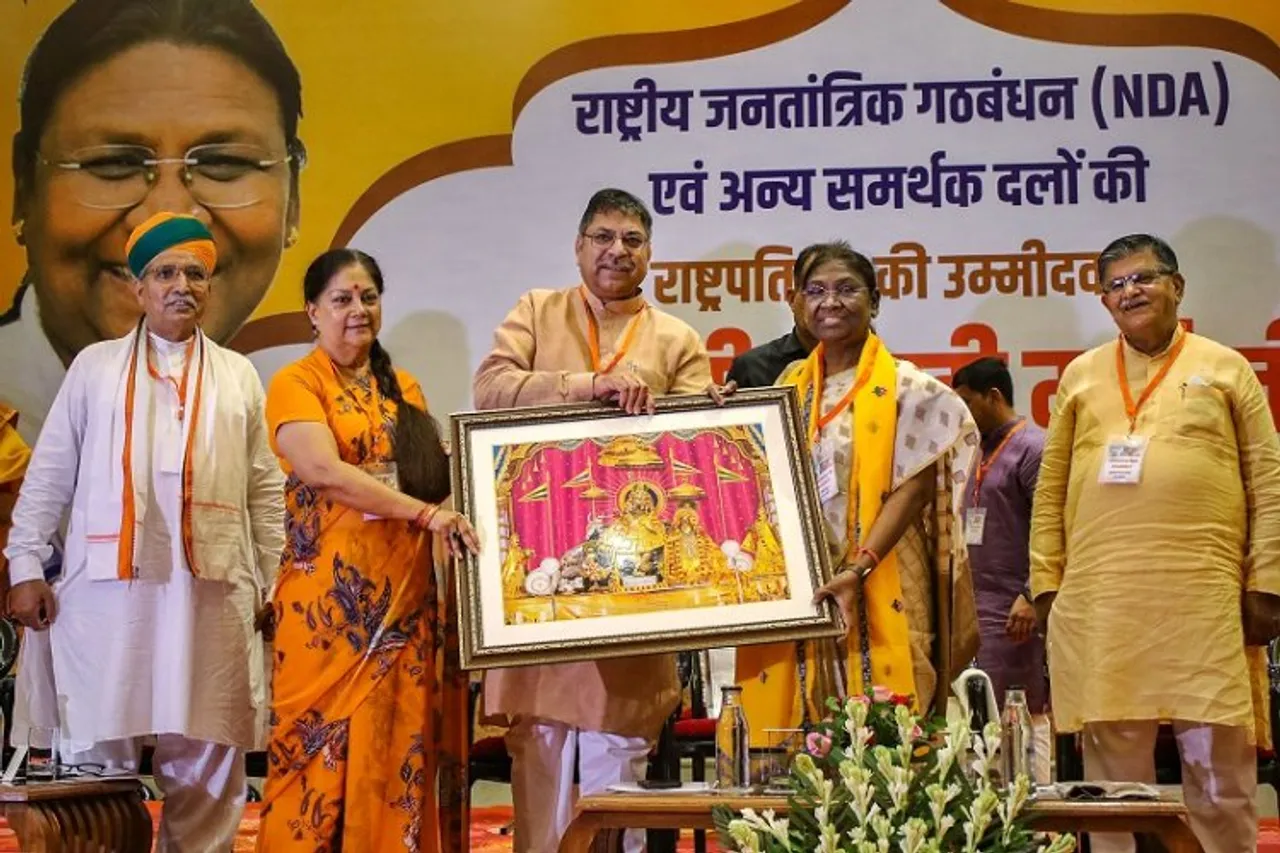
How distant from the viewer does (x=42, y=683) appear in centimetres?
429

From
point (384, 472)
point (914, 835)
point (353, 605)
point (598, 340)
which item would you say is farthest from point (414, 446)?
point (914, 835)

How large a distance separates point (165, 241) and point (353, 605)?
116 cm

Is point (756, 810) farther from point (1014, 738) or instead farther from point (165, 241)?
point (165, 241)

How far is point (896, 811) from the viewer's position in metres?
1.80

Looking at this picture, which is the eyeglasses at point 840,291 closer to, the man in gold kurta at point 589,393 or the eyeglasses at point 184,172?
the man in gold kurta at point 589,393

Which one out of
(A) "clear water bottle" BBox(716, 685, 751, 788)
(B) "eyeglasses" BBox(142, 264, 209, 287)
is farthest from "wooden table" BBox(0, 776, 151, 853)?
(A) "clear water bottle" BBox(716, 685, 751, 788)

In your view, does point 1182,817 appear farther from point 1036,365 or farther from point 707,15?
point 707,15

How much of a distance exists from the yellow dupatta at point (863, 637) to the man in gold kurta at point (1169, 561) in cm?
75

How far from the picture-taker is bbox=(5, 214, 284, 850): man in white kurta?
4102 mm

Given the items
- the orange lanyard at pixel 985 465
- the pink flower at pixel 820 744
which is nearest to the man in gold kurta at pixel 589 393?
the pink flower at pixel 820 744

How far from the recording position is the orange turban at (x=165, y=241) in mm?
4285

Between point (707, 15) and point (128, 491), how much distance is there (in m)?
3.82

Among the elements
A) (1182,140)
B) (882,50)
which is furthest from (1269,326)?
(882,50)

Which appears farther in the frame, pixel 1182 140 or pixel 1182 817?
pixel 1182 140
